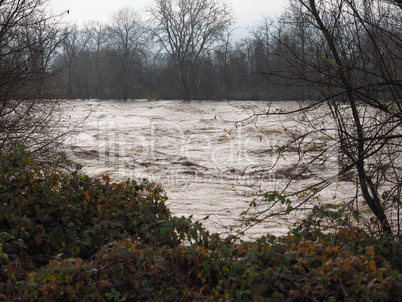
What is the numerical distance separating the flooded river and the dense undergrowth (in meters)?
0.86

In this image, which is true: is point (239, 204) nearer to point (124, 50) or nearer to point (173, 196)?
point (173, 196)

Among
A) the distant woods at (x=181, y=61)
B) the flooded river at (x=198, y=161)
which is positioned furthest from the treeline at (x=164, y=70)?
the flooded river at (x=198, y=161)

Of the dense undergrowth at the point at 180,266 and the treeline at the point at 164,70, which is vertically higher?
the treeline at the point at 164,70

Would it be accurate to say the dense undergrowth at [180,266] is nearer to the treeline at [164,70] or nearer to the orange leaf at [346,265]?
the orange leaf at [346,265]

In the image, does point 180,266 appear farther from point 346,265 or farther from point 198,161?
point 198,161

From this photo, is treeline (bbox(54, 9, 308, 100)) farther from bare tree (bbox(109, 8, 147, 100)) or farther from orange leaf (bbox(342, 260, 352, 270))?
orange leaf (bbox(342, 260, 352, 270))

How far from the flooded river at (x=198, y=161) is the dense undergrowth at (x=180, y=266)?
0.86 metres

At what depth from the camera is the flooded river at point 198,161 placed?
8.50 m

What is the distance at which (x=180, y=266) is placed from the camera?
372 centimetres

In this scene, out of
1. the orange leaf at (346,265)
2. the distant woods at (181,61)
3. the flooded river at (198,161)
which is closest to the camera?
the orange leaf at (346,265)

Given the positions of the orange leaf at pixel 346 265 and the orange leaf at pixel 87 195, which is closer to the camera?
the orange leaf at pixel 346 265

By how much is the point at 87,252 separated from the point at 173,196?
4970mm

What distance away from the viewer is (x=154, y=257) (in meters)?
3.67

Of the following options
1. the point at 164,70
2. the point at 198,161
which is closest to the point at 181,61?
the point at 164,70
